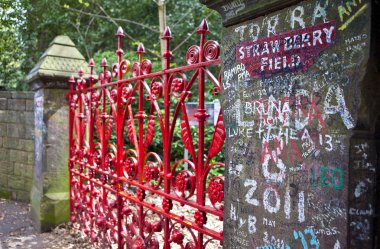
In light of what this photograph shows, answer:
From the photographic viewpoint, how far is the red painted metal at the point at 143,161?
2150 millimetres

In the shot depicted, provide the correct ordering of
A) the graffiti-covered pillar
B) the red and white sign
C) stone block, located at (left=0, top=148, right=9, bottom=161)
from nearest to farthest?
the graffiti-covered pillar → the red and white sign → stone block, located at (left=0, top=148, right=9, bottom=161)

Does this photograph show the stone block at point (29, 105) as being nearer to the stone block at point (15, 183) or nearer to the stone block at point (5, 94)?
the stone block at point (5, 94)

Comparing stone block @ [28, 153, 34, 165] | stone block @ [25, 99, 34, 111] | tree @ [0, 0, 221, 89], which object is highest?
tree @ [0, 0, 221, 89]

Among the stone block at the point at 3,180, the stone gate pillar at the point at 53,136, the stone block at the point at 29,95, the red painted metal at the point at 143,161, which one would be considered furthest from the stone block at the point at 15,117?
the red painted metal at the point at 143,161

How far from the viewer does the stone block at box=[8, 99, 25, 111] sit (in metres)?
6.50

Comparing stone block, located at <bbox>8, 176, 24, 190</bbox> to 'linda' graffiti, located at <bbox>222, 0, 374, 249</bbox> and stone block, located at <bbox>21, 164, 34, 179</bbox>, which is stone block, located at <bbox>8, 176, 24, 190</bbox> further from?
'linda' graffiti, located at <bbox>222, 0, 374, 249</bbox>

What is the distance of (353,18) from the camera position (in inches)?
Result: 48.8

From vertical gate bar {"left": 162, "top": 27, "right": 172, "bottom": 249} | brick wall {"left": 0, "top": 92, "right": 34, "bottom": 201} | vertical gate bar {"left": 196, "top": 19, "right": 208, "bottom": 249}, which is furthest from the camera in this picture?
brick wall {"left": 0, "top": 92, "right": 34, "bottom": 201}

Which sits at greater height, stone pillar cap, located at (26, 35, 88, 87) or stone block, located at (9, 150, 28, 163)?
stone pillar cap, located at (26, 35, 88, 87)

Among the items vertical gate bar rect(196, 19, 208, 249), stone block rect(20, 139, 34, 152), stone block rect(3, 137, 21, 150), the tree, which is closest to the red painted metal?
vertical gate bar rect(196, 19, 208, 249)

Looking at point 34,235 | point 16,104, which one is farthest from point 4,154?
point 34,235

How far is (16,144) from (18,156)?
22cm

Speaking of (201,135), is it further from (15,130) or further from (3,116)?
(3,116)

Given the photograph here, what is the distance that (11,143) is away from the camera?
664 cm
